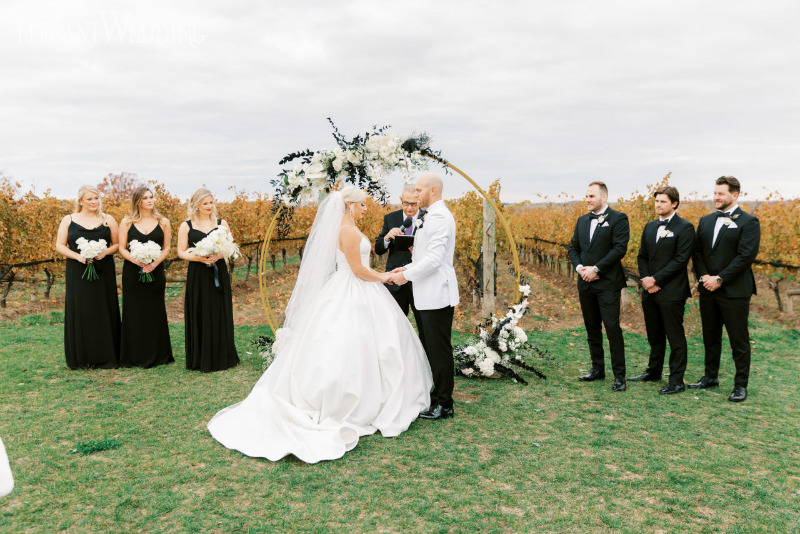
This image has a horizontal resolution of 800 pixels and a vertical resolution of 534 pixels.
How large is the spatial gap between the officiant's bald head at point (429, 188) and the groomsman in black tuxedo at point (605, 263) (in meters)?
1.94

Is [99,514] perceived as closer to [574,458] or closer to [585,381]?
[574,458]

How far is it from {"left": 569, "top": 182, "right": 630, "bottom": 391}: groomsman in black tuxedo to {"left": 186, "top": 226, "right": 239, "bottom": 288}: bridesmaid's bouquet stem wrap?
4208 mm

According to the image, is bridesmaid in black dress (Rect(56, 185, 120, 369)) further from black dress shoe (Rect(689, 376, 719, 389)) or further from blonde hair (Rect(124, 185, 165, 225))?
black dress shoe (Rect(689, 376, 719, 389))

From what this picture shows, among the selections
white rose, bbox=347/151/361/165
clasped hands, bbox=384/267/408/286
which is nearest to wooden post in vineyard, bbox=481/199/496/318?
white rose, bbox=347/151/361/165

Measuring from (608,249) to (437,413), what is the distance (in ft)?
8.98

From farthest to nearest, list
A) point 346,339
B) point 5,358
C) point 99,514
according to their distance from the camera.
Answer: point 5,358 → point 346,339 → point 99,514

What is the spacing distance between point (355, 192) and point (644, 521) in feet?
11.7

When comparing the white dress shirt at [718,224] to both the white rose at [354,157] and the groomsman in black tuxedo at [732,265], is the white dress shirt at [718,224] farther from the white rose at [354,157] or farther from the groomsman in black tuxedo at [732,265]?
the white rose at [354,157]

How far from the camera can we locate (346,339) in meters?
4.83

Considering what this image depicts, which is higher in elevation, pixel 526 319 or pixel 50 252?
pixel 50 252

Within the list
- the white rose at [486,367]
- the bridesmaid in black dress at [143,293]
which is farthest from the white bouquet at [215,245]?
the white rose at [486,367]

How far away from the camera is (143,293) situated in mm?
6961

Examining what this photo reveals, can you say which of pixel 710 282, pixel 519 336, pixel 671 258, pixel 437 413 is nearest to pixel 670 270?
pixel 671 258

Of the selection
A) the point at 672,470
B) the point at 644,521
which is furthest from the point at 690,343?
the point at 644,521
